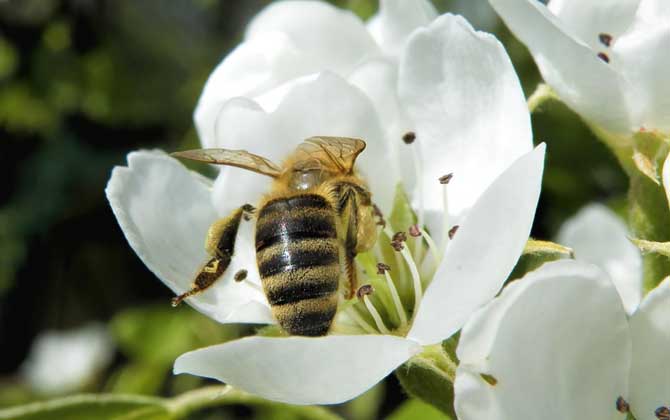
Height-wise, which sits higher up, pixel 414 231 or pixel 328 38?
pixel 328 38

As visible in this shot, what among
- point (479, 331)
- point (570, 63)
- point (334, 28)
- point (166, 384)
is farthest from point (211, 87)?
point (166, 384)

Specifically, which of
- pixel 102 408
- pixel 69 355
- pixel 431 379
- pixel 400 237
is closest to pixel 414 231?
pixel 400 237

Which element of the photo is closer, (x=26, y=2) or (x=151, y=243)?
(x=151, y=243)

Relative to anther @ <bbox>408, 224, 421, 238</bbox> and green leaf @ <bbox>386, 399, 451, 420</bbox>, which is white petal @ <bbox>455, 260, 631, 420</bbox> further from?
green leaf @ <bbox>386, 399, 451, 420</bbox>

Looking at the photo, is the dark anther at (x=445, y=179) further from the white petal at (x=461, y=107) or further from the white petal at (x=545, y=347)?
the white petal at (x=545, y=347)

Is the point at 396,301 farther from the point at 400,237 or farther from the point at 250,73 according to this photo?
the point at 250,73

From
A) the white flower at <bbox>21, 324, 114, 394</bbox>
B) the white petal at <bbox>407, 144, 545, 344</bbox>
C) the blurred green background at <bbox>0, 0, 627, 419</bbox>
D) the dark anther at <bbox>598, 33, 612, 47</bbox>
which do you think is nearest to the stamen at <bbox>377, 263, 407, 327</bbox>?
the white petal at <bbox>407, 144, 545, 344</bbox>

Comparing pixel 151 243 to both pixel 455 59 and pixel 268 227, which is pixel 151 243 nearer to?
pixel 268 227
